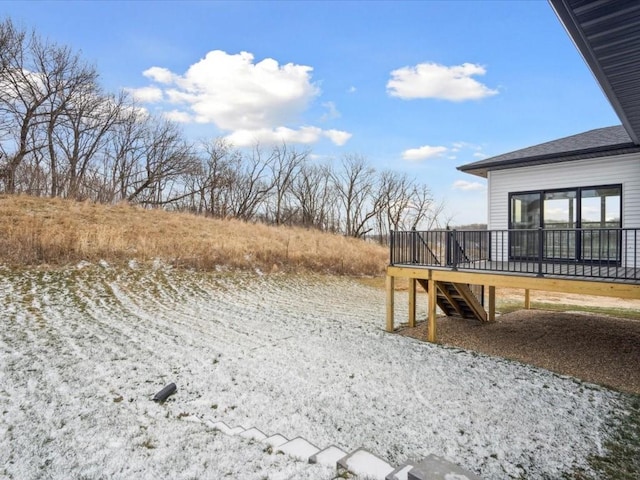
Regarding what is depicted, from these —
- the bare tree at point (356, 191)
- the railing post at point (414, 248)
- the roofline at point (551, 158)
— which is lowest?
the railing post at point (414, 248)

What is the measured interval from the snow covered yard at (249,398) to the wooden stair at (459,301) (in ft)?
5.82

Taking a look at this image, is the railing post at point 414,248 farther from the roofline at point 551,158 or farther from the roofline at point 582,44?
the roofline at point 582,44

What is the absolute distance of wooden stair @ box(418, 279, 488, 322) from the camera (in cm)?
762

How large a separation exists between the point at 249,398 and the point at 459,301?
573cm

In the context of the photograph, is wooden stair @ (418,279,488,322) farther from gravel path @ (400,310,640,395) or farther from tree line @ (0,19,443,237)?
tree line @ (0,19,443,237)

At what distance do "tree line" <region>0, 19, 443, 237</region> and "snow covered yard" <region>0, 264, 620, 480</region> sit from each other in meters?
13.3

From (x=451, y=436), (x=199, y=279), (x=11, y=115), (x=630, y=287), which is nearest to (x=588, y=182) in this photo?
(x=630, y=287)

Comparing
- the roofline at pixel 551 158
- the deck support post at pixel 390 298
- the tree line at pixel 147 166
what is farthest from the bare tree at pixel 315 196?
the deck support post at pixel 390 298

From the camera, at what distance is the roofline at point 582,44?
302 cm

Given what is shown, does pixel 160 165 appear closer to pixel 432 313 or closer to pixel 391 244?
pixel 391 244

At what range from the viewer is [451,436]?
346cm

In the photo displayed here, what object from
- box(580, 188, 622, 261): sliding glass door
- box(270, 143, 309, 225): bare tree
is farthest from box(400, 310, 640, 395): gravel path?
box(270, 143, 309, 225): bare tree

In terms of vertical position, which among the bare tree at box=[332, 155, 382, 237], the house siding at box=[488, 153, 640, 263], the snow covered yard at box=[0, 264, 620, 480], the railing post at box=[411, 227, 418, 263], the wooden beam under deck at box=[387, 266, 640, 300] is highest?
the bare tree at box=[332, 155, 382, 237]

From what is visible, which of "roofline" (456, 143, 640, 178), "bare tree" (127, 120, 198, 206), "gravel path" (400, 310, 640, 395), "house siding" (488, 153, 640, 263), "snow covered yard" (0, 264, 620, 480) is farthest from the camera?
"bare tree" (127, 120, 198, 206)
